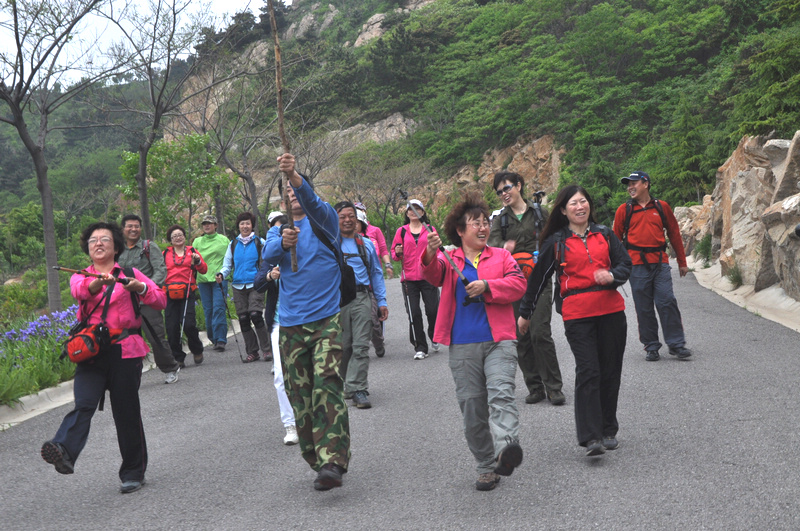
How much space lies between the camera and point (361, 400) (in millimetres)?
7059

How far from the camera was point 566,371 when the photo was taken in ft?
26.2

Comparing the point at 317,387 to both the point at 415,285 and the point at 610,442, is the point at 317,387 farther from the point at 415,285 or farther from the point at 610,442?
the point at 415,285

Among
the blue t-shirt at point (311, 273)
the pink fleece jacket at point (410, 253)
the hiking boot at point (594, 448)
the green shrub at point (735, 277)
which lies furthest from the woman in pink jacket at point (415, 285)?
the green shrub at point (735, 277)

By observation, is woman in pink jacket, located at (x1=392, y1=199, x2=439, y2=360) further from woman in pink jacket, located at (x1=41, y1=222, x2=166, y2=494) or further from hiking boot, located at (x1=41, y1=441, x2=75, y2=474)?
hiking boot, located at (x1=41, y1=441, x2=75, y2=474)

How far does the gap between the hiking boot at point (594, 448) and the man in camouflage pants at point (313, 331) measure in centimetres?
150

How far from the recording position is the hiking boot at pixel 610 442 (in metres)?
4.89

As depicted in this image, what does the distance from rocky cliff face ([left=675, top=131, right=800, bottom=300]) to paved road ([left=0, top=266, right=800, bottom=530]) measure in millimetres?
3371

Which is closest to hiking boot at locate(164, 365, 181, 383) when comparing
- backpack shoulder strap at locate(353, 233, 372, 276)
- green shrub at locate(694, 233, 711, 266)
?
backpack shoulder strap at locate(353, 233, 372, 276)

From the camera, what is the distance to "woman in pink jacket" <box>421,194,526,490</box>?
4348 millimetres

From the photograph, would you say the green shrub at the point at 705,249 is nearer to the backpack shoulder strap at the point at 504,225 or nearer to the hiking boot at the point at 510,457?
the backpack shoulder strap at the point at 504,225

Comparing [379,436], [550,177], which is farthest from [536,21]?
[379,436]

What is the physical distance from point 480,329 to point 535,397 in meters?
2.33

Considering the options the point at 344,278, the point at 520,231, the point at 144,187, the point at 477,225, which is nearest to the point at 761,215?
the point at 520,231

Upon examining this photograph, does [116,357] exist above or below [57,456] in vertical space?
above
